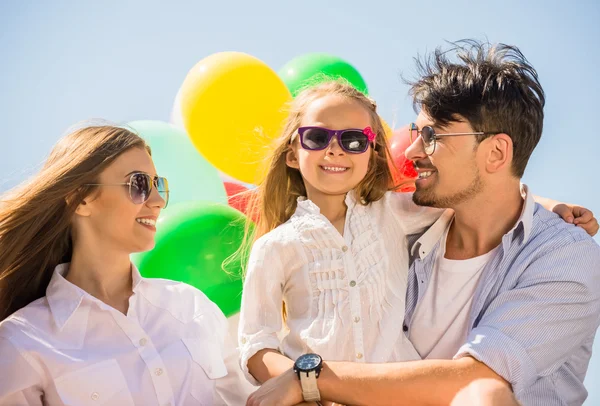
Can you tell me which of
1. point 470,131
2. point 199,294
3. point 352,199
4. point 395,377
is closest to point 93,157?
point 199,294

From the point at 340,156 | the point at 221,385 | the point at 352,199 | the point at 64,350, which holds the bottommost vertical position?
the point at 221,385

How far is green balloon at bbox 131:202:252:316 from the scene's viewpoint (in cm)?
373

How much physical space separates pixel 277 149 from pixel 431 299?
43.4 inches

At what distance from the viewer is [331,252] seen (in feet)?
10.1

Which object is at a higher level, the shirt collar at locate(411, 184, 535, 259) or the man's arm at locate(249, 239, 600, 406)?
the shirt collar at locate(411, 184, 535, 259)

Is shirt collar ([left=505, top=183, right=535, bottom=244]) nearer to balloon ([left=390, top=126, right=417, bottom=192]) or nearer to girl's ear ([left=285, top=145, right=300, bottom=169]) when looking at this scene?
balloon ([left=390, top=126, right=417, bottom=192])

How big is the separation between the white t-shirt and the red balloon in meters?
1.47

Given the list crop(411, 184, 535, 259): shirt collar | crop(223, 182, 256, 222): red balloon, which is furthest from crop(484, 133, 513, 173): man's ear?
crop(223, 182, 256, 222): red balloon

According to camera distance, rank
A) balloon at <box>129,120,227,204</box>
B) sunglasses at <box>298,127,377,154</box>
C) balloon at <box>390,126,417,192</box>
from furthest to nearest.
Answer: balloon at <box>129,120,227,204</box> → balloon at <box>390,126,417,192</box> → sunglasses at <box>298,127,377,154</box>

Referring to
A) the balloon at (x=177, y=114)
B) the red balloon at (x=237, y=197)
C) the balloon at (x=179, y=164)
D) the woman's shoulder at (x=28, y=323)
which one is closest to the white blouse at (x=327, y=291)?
the woman's shoulder at (x=28, y=323)

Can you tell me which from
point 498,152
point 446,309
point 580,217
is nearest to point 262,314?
point 446,309

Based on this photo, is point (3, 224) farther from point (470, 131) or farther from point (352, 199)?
point (470, 131)

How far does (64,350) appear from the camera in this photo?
247 cm

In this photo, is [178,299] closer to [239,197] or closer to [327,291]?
[327,291]
